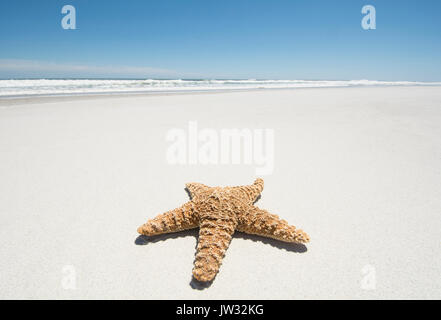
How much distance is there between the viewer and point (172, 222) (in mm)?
1942

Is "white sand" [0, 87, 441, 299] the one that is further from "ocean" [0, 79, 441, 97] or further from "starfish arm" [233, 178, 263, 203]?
"ocean" [0, 79, 441, 97]

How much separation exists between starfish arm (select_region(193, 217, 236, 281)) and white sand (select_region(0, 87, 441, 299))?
15cm

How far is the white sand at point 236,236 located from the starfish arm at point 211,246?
0.50ft

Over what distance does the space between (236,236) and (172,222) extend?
0.52 m

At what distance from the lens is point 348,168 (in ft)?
11.0

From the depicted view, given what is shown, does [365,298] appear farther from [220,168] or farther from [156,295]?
[220,168]

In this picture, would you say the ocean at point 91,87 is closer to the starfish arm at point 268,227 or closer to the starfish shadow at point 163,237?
the starfish shadow at point 163,237

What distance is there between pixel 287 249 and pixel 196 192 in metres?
0.89
